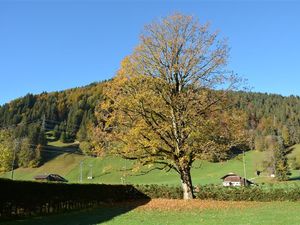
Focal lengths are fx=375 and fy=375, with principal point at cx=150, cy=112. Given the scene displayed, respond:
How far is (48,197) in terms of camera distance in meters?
27.0

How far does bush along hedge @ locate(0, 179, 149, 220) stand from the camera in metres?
23.1

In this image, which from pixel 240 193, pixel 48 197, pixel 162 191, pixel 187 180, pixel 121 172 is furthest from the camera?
pixel 121 172

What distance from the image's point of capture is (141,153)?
31641 mm

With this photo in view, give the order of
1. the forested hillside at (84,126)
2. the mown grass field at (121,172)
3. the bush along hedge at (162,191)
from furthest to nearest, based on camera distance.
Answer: the forested hillside at (84,126)
the mown grass field at (121,172)
the bush along hedge at (162,191)

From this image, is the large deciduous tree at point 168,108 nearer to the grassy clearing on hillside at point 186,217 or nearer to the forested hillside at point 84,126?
the grassy clearing on hillside at point 186,217

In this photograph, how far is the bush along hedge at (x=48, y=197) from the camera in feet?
75.9

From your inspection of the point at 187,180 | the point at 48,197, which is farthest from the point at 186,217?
the point at 187,180

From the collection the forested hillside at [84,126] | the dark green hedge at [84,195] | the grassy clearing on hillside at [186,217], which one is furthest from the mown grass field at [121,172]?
the grassy clearing on hillside at [186,217]

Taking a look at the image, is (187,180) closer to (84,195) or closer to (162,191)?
(162,191)

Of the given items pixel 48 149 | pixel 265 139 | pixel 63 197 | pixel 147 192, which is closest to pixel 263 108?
pixel 265 139

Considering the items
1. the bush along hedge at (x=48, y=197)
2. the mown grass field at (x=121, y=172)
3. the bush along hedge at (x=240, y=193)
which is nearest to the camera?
the bush along hedge at (x=48, y=197)

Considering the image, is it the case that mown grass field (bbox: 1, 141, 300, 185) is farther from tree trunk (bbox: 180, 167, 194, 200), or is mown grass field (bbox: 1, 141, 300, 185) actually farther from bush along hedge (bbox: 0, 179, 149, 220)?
tree trunk (bbox: 180, 167, 194, 200)

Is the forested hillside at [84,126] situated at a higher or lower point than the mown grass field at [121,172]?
higher

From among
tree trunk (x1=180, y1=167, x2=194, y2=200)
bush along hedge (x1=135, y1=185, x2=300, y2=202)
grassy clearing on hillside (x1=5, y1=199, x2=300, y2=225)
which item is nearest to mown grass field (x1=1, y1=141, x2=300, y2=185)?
bush along hedge (x1=135, y1=185, x2=300, y2=202)
